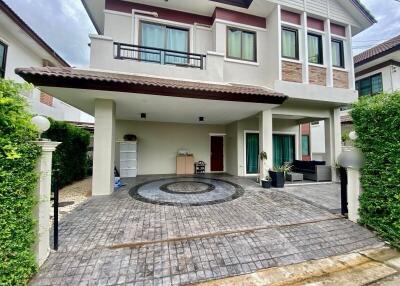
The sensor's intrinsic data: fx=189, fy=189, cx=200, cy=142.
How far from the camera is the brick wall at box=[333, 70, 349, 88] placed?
8602 millimetres

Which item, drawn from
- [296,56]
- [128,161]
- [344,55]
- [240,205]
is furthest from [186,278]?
[344,55]

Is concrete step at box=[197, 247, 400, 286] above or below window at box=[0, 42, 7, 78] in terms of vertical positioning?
below

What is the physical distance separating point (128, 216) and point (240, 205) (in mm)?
2942

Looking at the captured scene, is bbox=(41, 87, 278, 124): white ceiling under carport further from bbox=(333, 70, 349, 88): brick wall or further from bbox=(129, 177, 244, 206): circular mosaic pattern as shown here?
bbox=(333, 70, 349, 88): brick wall

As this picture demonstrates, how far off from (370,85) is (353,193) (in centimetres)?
1212

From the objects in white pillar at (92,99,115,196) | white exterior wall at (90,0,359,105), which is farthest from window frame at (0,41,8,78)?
white pillar at (92,99,115,196)

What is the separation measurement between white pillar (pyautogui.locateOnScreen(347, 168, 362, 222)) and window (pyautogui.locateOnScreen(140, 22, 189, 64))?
6.92 meters

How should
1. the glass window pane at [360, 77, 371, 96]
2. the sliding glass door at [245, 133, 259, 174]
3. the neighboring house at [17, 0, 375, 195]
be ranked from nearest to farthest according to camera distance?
the neighboring house at [17, 0, 375, 195] < the sliding glass door at [245, 133, 259, 174] < the glass window pane at [360, 77, 371, 96]

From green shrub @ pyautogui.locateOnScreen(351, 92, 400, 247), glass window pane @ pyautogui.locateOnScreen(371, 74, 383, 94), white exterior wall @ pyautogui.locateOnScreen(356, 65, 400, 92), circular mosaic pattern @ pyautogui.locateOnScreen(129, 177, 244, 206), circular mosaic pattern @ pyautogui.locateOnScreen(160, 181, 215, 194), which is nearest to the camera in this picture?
green shrub @ pyautogui.locateOnScreen(351, 92, 400, 247)

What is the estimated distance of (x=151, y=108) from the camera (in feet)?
24.9

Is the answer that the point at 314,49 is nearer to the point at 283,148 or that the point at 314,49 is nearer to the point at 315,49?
the point at 315,49

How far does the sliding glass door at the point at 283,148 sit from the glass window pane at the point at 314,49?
4.40m

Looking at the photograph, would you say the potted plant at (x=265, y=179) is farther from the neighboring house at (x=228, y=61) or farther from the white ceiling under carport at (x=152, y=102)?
the white ceiling under carport at (x=152, y=102)

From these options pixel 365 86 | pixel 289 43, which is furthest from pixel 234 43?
pixel 365 86
